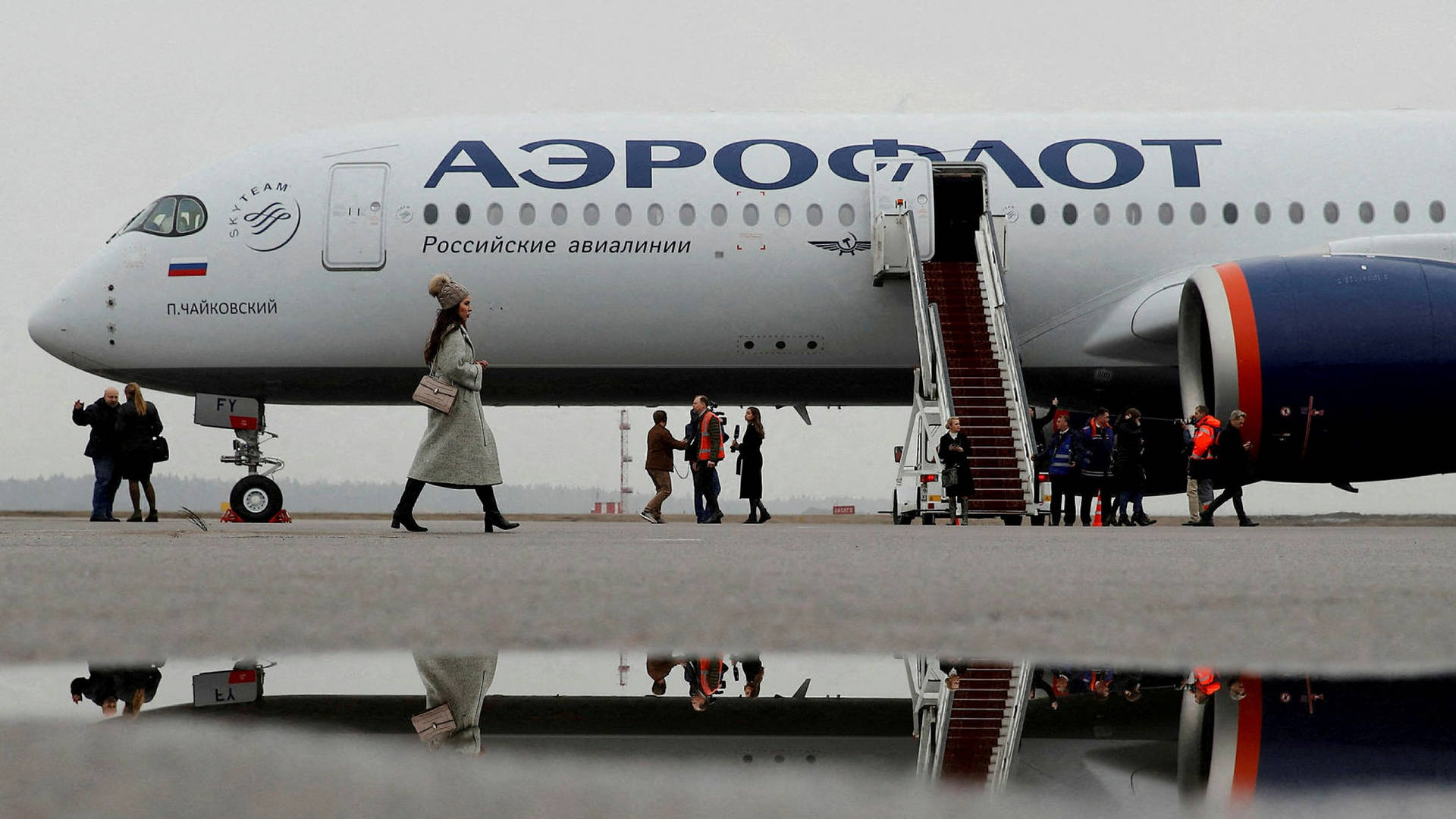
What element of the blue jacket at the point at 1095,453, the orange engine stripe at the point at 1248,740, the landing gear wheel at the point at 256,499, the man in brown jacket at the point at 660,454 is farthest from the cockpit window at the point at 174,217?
the orange engine stripe at the point at 1248,740

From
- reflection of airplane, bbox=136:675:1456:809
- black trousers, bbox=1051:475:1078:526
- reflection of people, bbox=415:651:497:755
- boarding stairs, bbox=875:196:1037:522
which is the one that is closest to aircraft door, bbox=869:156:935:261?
boarding stairs, bbox=875:196:1037:522

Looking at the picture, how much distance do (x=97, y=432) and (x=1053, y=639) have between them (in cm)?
1323

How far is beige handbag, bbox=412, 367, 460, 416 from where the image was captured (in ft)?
24.8

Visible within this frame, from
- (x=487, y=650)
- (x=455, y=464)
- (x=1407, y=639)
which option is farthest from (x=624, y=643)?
(x=455, y=464)

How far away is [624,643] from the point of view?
2455 mm

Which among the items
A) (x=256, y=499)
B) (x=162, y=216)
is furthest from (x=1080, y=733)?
(x=162, y=216)

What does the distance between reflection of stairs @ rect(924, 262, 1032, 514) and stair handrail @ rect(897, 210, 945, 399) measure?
159mm

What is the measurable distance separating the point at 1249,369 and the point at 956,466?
2429 millimetres

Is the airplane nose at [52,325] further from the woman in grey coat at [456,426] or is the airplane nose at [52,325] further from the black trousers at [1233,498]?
the black trousers at [1233,498]

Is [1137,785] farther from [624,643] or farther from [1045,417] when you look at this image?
[1045,417]

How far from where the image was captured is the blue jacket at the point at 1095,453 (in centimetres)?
1376

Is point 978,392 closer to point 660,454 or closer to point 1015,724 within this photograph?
point 660,454

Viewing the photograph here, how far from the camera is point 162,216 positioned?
1284 centimetres

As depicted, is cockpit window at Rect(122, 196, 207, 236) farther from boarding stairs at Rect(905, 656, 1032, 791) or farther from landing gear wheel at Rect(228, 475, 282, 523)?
boarding stairs at Rect(905, 656, 1032, 791)
